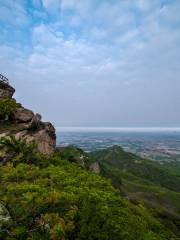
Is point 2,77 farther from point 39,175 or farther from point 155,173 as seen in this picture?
point 155,173

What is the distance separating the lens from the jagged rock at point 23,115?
120 feet

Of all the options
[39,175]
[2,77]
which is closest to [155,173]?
[2,77]

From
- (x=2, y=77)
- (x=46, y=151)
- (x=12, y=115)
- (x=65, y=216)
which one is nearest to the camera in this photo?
(x=65, y=216)

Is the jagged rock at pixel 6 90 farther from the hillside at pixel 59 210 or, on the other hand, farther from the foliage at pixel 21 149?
the hillside at pixel 59 210

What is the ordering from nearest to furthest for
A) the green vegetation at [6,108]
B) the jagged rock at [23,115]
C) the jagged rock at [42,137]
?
the jagged rock at [42,137] → the green vegetation at [6,108] → the jagged rock at [23,115]

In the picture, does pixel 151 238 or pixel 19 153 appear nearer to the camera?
pixel 151 238

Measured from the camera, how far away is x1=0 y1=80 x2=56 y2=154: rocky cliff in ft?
106

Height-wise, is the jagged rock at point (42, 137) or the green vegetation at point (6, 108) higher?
the green vegetation at point (6, 108)

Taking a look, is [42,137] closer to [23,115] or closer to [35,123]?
[35,123]

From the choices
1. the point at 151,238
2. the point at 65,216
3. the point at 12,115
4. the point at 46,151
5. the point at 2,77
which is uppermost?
the point at 2,77

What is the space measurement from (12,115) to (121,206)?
74.9 ft

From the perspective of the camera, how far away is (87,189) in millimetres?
19641

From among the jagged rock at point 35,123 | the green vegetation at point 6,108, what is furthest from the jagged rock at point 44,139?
the green vegetation at point 6,108

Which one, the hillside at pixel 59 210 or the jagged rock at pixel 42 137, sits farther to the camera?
the jagged rock at pixel 42 137
